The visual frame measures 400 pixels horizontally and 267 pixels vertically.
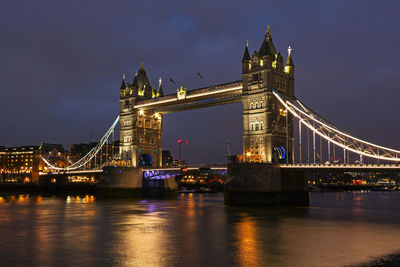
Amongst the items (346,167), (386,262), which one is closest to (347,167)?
(346,167)

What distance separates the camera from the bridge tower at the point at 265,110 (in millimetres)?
52188

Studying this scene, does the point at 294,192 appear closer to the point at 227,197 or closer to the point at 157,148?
the point at 227,197

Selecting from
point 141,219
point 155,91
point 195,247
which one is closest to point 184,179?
point 155,91

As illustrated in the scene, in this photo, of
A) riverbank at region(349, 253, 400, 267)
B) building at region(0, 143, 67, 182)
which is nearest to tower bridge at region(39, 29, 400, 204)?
riverbank at region(349, 253, 400, 267)

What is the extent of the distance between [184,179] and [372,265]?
448ft

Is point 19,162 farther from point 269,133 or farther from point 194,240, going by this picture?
point 194,240

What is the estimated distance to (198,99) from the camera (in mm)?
62156

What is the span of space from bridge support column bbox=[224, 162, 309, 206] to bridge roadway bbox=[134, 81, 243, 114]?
483 inches

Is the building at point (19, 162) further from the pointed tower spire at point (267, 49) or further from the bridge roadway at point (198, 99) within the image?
the pointed tower spire at point (267, 49)

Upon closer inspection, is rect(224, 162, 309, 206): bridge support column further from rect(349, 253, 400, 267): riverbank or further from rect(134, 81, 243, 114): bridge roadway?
rect(349, 253, 400, 267): riverbank

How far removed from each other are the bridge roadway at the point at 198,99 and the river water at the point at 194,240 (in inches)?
887

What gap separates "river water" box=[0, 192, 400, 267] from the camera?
20109 mm

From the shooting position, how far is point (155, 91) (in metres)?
78.1

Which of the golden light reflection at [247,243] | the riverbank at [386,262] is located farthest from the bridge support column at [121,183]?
the riverbank at [386,262]
